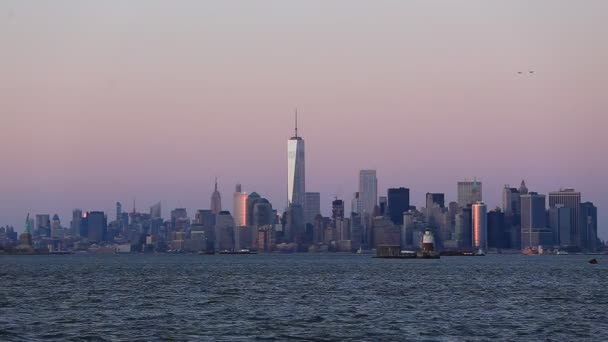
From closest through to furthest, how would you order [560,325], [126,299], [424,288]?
[560,325], [126,299], [424,288]

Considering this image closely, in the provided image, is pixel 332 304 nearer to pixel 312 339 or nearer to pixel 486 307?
pixel 486 307

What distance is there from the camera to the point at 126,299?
11431 cm

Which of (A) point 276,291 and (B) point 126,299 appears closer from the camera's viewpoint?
(B) point 126,299

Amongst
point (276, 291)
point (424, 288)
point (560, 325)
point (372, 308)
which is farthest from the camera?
point (424, 288)

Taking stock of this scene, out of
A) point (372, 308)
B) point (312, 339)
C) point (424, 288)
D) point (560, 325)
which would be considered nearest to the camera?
point (312, 339)

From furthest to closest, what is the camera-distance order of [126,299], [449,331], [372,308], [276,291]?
[276,291] < [126,299] < [372,308] < [449,331]

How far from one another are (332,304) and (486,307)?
46.5ft

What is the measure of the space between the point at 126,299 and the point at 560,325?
151 ft

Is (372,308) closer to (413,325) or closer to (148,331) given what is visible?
(413,325)

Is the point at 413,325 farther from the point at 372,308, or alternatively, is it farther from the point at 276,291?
the point at 276,291

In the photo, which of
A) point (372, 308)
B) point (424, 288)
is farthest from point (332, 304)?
point (424, 288)

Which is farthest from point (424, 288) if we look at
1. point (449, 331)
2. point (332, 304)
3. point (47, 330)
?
point (47, 330)

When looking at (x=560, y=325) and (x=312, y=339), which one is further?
(x=560, y=325)

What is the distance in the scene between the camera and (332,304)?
Result: 10744 centimetres
